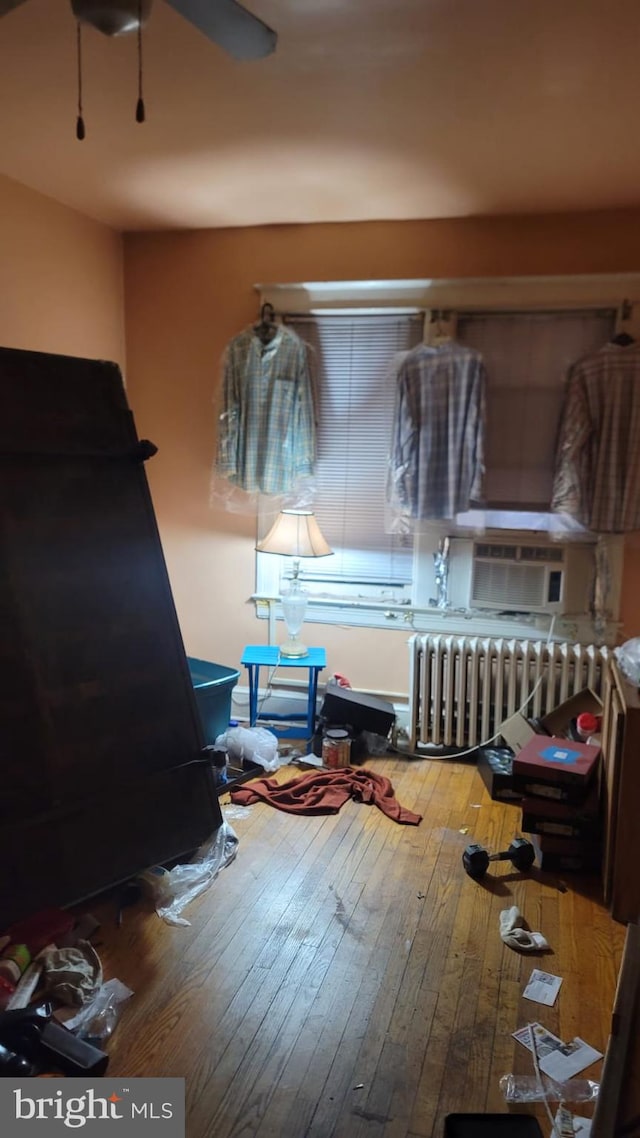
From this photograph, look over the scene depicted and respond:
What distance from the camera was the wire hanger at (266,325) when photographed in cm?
370

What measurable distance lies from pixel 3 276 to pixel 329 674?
246 cm

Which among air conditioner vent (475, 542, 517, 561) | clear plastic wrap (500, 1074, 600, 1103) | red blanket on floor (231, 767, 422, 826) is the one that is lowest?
clear plastic wrap (500, 1074, 600, 1103)

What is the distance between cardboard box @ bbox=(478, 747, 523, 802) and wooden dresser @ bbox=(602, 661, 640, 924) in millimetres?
645

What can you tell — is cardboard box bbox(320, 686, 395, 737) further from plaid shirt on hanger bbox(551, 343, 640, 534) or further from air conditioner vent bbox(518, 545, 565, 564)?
plaid shirt on hanger bbox(551, 343, 640, 534)

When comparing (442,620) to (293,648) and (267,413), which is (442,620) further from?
(267,413)

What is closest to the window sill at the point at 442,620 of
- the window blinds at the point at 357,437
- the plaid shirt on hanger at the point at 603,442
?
the window blinds at the point at 357,437

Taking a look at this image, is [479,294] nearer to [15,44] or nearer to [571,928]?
[15,44]

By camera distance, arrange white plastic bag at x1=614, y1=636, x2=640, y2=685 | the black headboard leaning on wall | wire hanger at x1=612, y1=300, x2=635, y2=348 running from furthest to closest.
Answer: wire hanger at x1=612, y1=300, x2=635, y2=348 → white plastic bag at x1=614, y1=636, x2=640, y2=685 → the black headboard leaning on wall

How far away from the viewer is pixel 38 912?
6.86ft

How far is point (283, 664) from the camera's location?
11.7 feet

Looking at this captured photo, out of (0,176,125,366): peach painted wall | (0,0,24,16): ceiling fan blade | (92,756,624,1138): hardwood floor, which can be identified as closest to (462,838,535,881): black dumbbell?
(92,756,624,1138): hardwood floor

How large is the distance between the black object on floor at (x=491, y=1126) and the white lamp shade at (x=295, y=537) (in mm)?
2403

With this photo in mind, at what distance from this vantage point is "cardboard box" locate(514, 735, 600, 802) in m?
2.59

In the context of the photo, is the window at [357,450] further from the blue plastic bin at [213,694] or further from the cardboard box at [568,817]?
the cardboard box at [568,817]
